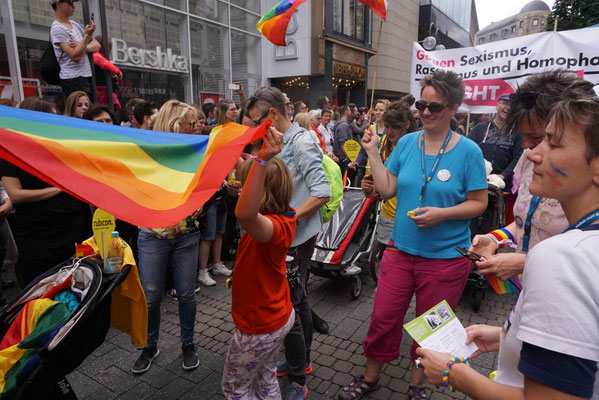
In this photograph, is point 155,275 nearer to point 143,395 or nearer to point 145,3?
point 143,395

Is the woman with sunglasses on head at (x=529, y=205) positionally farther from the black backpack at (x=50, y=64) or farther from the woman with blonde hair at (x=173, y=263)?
the black backpack at (x=50, y=64)

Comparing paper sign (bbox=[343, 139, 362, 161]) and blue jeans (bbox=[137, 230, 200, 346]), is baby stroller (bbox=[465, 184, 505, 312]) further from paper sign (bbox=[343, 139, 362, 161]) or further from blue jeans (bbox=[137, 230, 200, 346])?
paper sign (bbox=[343, 139, 362, 161])

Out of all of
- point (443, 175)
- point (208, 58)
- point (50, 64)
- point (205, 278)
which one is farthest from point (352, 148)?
point (208, 58)

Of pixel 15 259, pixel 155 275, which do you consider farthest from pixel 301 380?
pixel 15 259

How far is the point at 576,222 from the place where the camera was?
1.09m

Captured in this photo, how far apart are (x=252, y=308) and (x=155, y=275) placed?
116cm

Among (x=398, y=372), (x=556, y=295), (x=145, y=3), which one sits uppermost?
(x=145, y=3)

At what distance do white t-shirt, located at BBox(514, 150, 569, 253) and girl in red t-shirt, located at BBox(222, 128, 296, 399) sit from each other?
1.25m

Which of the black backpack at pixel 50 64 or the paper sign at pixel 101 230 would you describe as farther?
the black backpack at pixel 50 64

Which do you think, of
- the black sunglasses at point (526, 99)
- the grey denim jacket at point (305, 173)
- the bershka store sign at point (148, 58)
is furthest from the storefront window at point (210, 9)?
the black sunglasses at point (526, 99)

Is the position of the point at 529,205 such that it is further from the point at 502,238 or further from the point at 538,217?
the point at 502,238

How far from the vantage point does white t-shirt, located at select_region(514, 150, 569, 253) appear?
185cm

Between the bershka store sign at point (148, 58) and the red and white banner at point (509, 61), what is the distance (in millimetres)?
7990

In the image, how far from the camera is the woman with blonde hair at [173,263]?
118 inches
